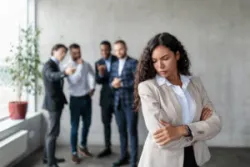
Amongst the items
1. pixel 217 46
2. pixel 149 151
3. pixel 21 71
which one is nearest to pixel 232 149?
pixel 217 46

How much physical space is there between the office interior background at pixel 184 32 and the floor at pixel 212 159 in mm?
288

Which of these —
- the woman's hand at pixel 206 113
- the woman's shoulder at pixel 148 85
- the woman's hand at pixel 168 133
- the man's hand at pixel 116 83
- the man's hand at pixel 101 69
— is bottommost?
the woman's hand at pixel 168 133

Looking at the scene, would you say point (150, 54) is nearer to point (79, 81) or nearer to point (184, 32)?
point (79, 81)

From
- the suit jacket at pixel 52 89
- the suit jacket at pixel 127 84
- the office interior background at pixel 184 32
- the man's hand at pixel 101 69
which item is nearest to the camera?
the suit jacket at pixel 52 89

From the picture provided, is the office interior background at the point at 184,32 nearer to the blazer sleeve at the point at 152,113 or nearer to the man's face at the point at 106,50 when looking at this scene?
the man's face at the point at 106,50

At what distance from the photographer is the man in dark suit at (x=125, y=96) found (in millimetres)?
3627

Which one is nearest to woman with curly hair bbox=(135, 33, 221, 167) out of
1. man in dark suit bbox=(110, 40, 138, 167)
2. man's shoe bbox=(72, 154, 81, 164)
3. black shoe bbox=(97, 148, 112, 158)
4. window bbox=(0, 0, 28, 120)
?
man in dark suit bbox=(110, 40, 138, 167)

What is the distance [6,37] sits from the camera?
4.34m

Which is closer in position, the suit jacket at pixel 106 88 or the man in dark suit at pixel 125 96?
the man in dark suit at pixel 125 96

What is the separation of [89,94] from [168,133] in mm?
3108

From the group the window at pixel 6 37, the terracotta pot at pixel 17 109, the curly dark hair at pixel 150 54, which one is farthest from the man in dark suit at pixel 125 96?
the curly dark hair at pixel 150 54

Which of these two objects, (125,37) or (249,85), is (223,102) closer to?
(249,85)

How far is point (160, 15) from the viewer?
4.96m

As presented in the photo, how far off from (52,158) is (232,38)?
10.7ft
